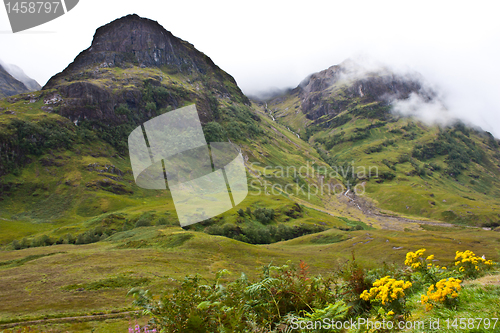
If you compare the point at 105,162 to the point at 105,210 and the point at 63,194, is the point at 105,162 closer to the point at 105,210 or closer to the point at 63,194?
the point at 63,194

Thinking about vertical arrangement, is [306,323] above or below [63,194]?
below

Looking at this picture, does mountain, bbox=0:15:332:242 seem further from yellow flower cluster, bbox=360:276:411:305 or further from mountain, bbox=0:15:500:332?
yellow flower cluster, bbox=360:276:411:305

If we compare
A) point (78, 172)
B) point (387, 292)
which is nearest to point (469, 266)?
point (387, 292)

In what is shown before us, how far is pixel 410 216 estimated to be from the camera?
188 meters

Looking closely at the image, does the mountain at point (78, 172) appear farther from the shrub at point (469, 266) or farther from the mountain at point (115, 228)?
the shrub at point (469, 266)

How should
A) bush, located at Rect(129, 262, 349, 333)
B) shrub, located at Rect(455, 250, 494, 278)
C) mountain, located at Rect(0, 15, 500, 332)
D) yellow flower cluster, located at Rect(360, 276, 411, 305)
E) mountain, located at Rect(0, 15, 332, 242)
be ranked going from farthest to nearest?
mountain, located at Rect(0, 15, 332, 242) → mountain, located at Rect(0, 15, 500, 332) → shrub, located at Rect(455, 250, 494, 278) → yellow flower cluster, located at Rect(360, 276, 411, 305) → bush, located at Rect(129, 262, 349, 333)

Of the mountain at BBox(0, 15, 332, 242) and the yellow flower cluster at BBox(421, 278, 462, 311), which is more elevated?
the mountain at BBox(0, 15, 332, 242)

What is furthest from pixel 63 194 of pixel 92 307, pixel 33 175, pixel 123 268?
pixel 92 307

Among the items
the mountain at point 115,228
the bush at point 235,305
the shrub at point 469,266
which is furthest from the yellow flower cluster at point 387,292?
the shrub at point 469,266

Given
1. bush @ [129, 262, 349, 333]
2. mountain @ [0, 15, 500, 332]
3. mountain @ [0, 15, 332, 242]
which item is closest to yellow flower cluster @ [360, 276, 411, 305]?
mountain @ [0, 15, 500, 332]

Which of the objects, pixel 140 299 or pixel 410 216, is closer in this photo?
pixel 140 299

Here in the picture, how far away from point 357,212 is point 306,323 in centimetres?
20041

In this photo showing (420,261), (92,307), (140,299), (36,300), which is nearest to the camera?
(140,299)

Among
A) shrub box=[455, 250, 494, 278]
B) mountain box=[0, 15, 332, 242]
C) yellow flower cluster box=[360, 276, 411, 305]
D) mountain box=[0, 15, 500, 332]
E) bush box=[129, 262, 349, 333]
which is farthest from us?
mountain box=[0, 15, 332, 242]
